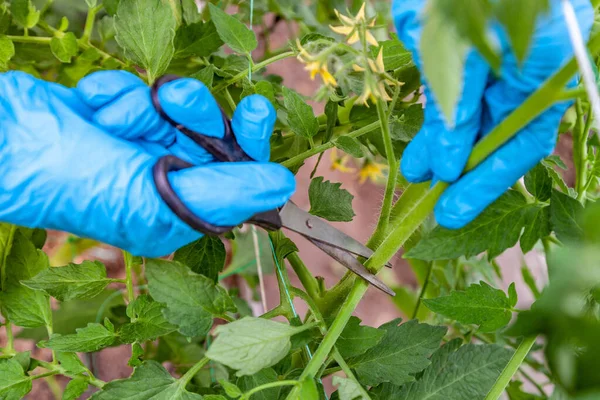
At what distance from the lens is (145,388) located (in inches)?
22.0

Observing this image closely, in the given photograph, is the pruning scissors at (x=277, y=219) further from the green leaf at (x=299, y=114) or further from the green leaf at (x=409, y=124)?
the green leaf at (x=409, y=124)

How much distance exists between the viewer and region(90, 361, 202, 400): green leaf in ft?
1.80

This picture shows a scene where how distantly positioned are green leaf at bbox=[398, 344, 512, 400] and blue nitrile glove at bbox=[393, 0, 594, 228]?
0.22 m

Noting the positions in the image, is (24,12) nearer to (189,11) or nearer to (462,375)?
(189,11)

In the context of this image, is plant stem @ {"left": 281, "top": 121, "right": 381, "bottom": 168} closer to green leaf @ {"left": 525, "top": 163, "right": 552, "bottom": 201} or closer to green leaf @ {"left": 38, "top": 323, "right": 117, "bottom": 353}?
green leaf @ {"left": 525, "top": 163, "right": 552, "bottom": 201}

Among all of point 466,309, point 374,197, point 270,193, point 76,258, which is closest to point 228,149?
point 270,193

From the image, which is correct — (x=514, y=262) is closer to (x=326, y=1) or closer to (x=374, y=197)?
(x=374, y=197)

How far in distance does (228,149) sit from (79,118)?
6.0 inches

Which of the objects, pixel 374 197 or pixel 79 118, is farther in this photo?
pixel 374 197

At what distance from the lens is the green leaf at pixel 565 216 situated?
1.68 feet

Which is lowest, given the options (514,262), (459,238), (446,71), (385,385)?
(514,262)

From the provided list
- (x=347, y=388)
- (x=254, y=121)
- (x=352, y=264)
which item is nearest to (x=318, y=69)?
(x=254, y=121)

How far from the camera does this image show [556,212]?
0.52 metres

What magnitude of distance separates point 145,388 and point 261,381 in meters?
0.12
